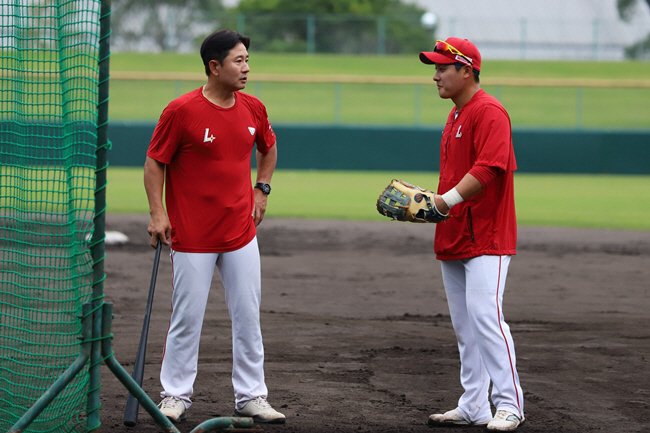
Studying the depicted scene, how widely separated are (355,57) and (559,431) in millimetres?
43718

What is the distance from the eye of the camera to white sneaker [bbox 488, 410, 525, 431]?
14.9ft

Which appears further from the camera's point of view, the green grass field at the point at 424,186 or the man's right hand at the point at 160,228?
the green grass field at the point at 424,186

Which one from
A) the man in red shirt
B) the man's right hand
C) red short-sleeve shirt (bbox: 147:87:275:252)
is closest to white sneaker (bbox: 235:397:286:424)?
the man in red shirt

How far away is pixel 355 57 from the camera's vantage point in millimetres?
47094

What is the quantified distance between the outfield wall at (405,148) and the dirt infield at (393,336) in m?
14.3

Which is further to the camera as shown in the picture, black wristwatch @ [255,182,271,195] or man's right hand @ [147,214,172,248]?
black wristwatch @ [255,182,271,195]

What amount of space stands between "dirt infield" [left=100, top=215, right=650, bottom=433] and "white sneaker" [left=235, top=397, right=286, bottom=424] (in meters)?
0.07

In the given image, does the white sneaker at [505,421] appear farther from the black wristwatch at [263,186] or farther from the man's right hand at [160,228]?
the man's right hand at [160,228]

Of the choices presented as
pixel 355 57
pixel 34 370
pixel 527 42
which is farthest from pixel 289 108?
pixel 34 370

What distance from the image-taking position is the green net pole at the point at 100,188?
3.70 m

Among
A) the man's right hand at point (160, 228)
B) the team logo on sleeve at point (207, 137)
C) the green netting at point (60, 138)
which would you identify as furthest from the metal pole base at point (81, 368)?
the team logo on sleeve at point (207, 137)

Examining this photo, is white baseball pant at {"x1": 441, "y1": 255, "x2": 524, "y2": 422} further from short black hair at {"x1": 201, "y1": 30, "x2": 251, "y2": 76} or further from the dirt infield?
short black hair at {"x1": 201, "y1": 30, "x2": 251, "y2": 76}

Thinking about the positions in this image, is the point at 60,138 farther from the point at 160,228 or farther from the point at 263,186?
the point at 263,186

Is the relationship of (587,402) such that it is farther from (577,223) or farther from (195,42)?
(195,42)
